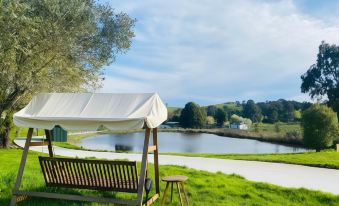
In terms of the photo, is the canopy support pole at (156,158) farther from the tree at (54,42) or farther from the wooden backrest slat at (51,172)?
the tree at (54,42)

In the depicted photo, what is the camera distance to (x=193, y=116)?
78.8 metres

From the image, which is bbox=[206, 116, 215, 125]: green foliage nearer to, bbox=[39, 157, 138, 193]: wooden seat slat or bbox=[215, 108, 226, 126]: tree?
bbox=[215, 108, 226, 126]: tree

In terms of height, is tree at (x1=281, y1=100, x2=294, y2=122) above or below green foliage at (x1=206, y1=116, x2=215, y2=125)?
above

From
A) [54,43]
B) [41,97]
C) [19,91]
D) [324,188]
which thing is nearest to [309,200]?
[324,188]

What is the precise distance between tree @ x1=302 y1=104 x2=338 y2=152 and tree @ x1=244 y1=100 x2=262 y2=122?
6540 cm

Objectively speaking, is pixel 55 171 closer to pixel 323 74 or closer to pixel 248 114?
pixel 323 74

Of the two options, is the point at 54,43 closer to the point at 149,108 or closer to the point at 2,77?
the point at 2,77

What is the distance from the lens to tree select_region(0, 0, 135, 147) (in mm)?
13180

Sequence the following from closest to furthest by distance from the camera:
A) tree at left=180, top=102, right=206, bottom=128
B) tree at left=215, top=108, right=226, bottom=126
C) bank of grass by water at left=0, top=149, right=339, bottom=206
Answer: bank of grass by water at left=0, top=149, right=339, bottom=206, tree at left=180, top=102, right=206, bottom=128, tree at left=215, top=108, right=226, bottom=126

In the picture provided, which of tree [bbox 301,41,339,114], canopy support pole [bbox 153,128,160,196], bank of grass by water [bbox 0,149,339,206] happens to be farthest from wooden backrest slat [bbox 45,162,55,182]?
tree [bbox 301,41,339,114]

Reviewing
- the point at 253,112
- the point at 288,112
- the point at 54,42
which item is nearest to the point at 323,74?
the point at 288,112

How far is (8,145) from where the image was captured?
81.3ft

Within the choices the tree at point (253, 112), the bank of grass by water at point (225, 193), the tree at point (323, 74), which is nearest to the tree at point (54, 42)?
the bank of grass by water at point (225, 193)

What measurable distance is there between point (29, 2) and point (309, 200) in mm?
11683
